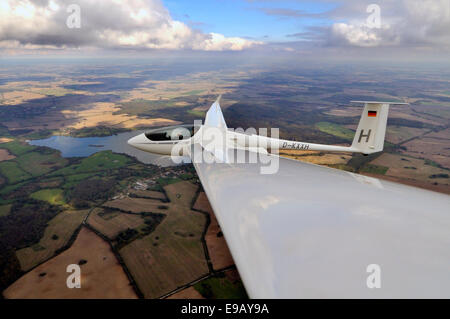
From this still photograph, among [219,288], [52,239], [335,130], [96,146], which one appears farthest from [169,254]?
[335,130]

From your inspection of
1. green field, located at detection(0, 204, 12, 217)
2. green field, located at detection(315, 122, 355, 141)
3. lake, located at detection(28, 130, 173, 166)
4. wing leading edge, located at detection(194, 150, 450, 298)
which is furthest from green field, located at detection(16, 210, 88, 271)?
green field, located at detection(315, 122, 355, 141)

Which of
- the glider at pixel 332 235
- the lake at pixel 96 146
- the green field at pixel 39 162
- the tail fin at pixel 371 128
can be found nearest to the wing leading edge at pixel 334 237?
the glider at pixel 332 235

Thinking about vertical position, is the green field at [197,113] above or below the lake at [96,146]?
above

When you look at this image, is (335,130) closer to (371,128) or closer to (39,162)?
(371,128)

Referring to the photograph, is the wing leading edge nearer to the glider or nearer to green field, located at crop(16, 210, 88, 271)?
the glider

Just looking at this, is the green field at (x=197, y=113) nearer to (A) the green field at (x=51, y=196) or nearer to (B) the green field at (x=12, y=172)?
(A) the green field at (x=51, y=196)
